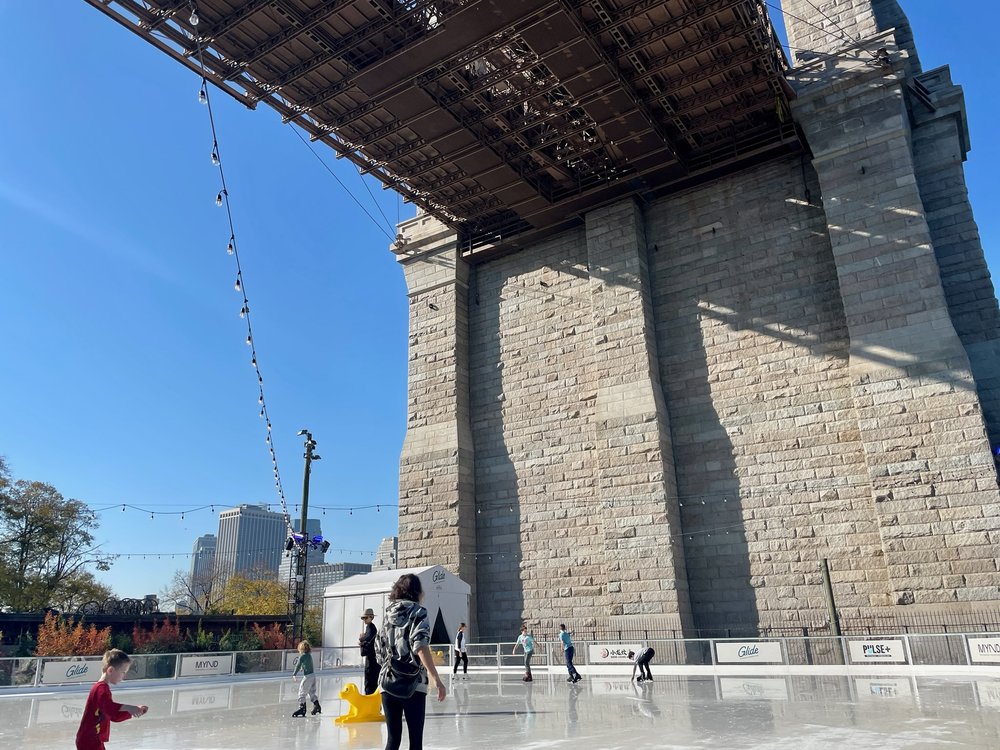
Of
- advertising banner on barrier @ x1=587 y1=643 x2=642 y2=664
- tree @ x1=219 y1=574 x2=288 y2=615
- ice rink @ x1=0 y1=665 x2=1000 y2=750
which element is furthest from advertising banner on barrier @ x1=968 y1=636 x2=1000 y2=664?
tree @ x1=219 y1=574 x2=288 y2=615

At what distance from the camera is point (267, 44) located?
18172 mm

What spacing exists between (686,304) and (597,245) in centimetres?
349

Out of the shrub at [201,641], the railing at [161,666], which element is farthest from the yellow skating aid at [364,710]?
the shrub at [201,641]

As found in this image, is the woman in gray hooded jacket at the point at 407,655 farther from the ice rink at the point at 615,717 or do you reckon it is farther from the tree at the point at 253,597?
the tree at the point at 253,597

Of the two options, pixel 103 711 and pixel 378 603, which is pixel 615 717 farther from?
pixel 378 603

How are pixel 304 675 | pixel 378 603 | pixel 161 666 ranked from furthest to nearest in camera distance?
pixel 378 603 < pixel 161 666 < pixel 304 675

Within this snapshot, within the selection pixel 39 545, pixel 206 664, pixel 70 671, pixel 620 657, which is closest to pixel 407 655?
pixel 620 657

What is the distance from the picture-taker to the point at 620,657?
1734 cm

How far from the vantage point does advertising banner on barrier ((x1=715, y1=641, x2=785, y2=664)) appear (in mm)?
15820

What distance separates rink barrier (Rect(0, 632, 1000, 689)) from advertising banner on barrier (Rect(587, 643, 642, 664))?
0.08 ft

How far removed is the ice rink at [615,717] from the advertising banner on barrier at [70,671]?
2.44m

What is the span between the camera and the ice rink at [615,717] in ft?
23.4

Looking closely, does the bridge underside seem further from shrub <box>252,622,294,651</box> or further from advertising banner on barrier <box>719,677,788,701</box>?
shrub <box>252,622,294,651</box>

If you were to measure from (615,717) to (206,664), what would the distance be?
1420cm
